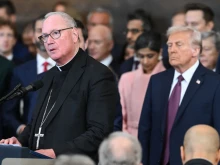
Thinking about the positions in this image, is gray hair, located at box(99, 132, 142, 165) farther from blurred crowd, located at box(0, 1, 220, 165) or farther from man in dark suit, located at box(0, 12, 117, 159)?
blurred crowd, located at box(0, 1, 220, 165)

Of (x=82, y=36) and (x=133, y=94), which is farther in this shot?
(x=133, y=94)

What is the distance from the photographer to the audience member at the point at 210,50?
1006 centimetres

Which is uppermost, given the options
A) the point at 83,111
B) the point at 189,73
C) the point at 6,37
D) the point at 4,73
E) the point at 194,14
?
the point at 194,14

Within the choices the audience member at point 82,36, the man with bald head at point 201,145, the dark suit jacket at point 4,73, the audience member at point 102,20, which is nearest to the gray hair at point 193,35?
the audience member at point 82,36

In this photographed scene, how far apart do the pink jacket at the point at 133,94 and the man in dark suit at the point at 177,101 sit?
953mm

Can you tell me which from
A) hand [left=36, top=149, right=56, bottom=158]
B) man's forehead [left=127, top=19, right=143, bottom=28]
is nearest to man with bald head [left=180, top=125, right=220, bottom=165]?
hand [left=36, top=149, right=56, bottom=158]

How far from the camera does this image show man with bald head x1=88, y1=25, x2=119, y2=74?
35.8 feet

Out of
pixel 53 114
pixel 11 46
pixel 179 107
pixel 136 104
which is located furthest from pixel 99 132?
pixel 11 46

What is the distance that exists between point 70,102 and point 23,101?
3097 mm

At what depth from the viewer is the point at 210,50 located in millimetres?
10109

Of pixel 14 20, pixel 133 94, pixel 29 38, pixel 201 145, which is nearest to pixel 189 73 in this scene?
pixel 133 94

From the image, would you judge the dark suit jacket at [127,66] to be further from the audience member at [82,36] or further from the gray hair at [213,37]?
the audience member at [82,36]

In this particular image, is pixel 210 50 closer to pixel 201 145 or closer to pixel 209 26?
pixel 209 26

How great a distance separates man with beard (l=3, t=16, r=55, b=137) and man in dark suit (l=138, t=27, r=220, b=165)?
5.01 ft
